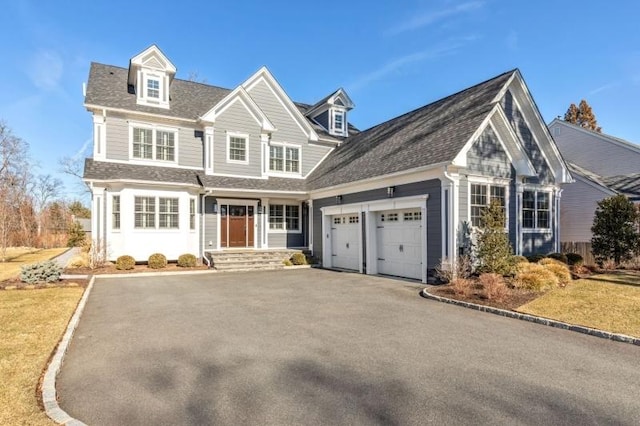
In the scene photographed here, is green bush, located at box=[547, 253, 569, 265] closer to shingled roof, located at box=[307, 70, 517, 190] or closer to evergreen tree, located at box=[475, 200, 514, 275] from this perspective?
evergreen tree, located at box=[475, 200, 514, 275]

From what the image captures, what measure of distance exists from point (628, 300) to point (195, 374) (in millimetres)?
9732

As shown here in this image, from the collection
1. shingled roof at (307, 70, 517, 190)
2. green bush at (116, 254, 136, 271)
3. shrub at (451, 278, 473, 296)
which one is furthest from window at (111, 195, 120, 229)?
shrub at (451, 278, 473, 296)

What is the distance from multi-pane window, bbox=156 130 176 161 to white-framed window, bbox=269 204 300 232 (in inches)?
222

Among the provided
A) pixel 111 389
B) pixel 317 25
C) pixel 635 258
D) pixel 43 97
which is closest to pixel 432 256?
pixel 635 258

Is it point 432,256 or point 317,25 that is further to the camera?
point 317,25

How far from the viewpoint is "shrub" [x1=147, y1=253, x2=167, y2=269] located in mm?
16359

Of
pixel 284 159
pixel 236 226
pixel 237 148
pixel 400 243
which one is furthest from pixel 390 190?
pixel 237 148

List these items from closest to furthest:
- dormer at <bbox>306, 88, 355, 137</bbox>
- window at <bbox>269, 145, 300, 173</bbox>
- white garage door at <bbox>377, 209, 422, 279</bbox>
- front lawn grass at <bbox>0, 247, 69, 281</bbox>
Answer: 1. white garage door at <bbox>377, 209, 422, 279</bbox>
2. front lawn grass at <bbox>0, 247, 69, 281</bbox>
3. window at <bbox>269, 145, 300, 173</bbox>
4. dormer at <bbox>306, 88, 355, 137</bbox>

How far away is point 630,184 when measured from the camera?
2100cm

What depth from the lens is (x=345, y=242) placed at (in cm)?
1741

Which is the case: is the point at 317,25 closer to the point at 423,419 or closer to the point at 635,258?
the point at 635,258

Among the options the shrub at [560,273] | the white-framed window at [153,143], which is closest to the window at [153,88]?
the white-framed window at [153,143]

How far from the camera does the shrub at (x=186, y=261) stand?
16.9 meters

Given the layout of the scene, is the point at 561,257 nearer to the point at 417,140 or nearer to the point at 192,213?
the point at 417,140
